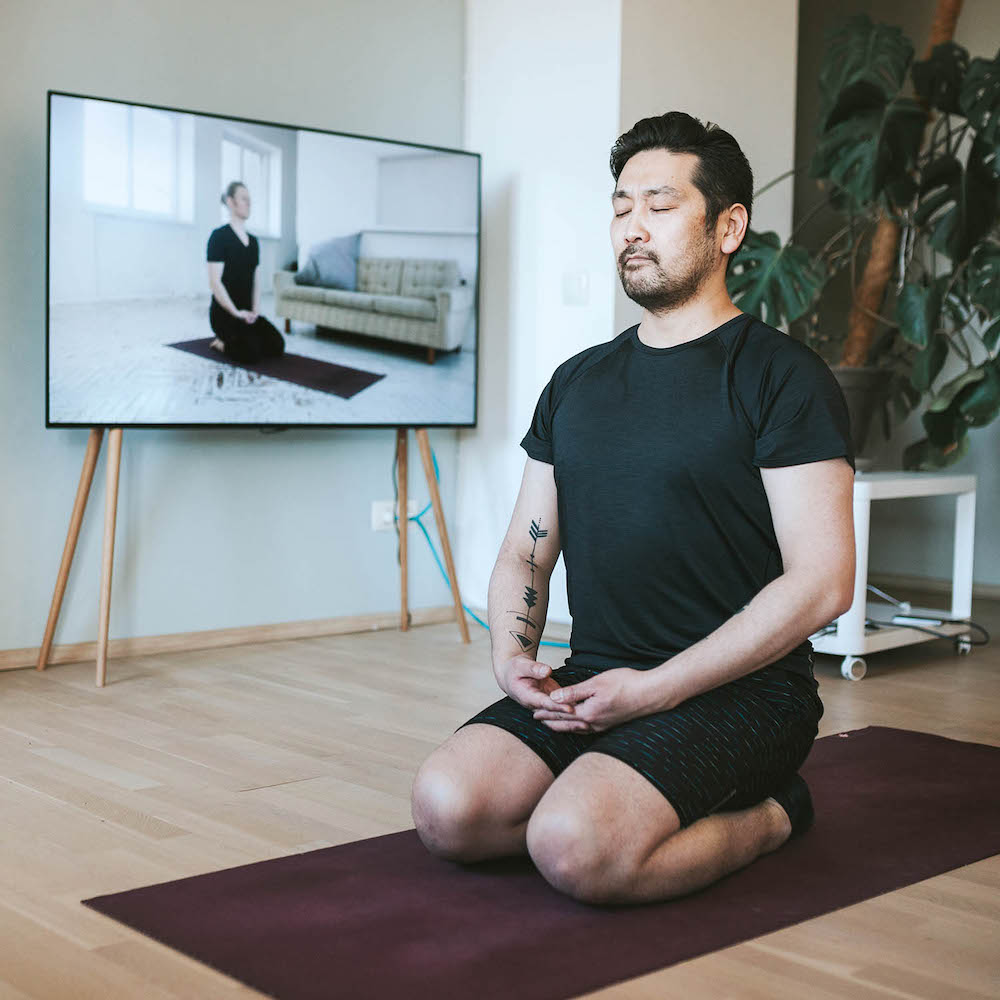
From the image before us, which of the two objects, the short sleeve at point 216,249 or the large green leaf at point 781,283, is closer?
the short sleeve at point 216,249

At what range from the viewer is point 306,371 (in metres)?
3.63

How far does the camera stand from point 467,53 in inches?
171

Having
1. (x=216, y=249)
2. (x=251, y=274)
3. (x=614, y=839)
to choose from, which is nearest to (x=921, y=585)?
(x=251, y=274)

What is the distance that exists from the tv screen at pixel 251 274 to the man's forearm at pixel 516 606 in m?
1.60

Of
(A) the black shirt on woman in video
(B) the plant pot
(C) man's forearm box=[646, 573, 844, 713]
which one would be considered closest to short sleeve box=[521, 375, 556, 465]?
(C) man's forearm box=[646, 573, 844, 713]

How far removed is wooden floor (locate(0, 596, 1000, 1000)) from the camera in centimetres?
153

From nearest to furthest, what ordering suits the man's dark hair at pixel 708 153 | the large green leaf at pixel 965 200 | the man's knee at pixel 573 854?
the man's knee at pixel 573 854 < the man's dark hair at pixel 708 153 < the large green leaf at pixel 965 200

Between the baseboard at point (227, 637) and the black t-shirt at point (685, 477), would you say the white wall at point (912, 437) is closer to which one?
the baseboard at point (227, 637)

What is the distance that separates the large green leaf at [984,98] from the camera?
3684mm

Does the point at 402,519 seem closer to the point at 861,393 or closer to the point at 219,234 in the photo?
the point at 219,234

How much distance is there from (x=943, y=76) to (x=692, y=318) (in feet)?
8.15

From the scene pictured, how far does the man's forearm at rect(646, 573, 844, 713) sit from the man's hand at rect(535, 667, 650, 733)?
0.06ft

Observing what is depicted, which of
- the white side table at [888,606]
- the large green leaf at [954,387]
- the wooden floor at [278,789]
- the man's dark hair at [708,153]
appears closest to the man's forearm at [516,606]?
the wooden floor at [278,789]

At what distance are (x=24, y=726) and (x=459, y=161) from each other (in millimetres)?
2027
